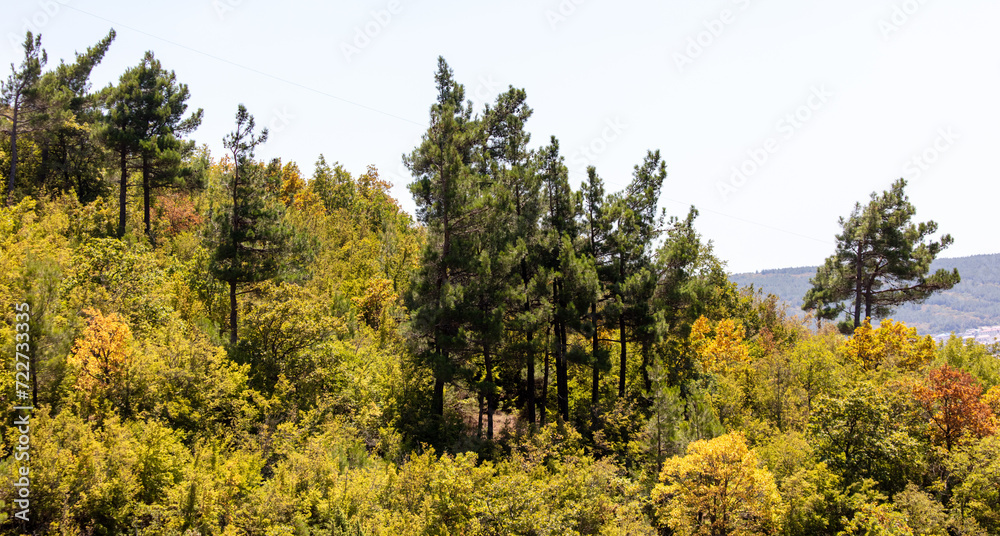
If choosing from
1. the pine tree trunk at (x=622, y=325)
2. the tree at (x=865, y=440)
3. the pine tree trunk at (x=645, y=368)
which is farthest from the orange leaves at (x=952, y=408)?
the pine tree trunk at (x=622, y=325)

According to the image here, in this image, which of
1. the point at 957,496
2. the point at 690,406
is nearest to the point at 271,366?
the point at 690,406

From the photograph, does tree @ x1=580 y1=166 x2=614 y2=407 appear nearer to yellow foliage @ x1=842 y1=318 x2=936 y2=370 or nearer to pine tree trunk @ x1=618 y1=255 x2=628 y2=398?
pine tree trunk @ x1=618 y1=255 x2=628 y2=398

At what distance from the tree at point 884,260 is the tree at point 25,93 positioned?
169 ft

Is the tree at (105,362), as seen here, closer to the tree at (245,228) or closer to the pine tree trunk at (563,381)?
the tree at (245,228)

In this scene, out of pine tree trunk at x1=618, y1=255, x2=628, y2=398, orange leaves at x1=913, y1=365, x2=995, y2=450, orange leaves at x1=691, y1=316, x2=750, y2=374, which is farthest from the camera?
orange leaves at x1=691, y1=316, x2=750, y2=374

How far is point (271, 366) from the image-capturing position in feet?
69.7

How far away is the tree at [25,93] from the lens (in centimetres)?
2556

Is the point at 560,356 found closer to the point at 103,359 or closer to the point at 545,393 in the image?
the point at 545,393

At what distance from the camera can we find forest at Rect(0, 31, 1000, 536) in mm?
13984

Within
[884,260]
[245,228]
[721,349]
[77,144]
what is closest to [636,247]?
[721,349]

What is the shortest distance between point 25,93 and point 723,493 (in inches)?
1398

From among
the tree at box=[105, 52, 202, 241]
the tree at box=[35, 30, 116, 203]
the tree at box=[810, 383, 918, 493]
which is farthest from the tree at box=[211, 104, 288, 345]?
the tree at box=[810, 383, 918, 493]

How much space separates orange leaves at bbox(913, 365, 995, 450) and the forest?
8 cm

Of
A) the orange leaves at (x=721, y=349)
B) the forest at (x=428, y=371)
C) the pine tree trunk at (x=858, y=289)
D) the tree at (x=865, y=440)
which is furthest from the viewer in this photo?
the pine tree trunk at (x=858, y=289)
